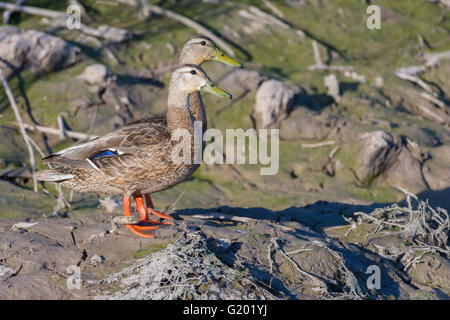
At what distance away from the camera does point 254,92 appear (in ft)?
31.3

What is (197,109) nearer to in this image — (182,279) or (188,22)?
(182,279)

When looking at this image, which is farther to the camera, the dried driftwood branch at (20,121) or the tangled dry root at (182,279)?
the dried driftwood branch at (20,121)

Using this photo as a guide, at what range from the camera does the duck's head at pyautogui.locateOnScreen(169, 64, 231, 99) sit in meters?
5.71

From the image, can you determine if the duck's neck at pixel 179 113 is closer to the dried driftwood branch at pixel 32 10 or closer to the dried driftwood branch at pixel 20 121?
the dried driftwood branch at pixel 20 121

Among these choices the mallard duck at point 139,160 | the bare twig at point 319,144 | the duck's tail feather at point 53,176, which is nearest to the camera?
the mallard duck at point 139,160

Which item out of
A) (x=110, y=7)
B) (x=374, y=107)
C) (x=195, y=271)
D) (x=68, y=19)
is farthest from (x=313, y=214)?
(x=110, y=7)

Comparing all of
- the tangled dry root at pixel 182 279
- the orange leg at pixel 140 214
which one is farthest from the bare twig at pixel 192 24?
the tangled dry root at pixel 182 279

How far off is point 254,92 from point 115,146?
4.36 metres

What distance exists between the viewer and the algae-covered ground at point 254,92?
7839mm

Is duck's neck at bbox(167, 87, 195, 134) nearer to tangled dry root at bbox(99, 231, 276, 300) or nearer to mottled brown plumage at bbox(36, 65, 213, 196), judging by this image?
mottled brown plumage at bbox(36, 65, 213, 196)

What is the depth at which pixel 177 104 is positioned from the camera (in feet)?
18.9

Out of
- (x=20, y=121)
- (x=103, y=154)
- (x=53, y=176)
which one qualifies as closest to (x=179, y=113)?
(x=103, y=154)

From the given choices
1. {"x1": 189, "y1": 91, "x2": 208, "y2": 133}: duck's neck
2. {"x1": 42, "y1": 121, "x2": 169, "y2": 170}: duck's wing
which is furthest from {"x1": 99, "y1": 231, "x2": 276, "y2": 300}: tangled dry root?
{"x1": 189, "y1": 91, "x2": 208, "y2": 133}: duck's neck

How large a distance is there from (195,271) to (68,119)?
5343 mm
